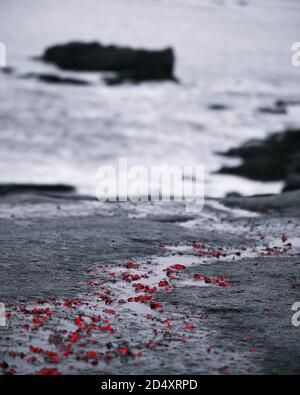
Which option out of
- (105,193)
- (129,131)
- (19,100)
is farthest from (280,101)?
(105,193)

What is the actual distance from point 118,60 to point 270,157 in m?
46.9

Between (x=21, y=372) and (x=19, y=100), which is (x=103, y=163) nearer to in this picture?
(x=19, y=100)

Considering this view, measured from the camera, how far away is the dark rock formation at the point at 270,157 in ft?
138

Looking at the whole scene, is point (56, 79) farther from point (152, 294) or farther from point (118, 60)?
point (152, 294)

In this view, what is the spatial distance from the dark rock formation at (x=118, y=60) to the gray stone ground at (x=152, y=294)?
60.8m

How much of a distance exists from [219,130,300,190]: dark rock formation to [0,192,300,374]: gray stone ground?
621 inches

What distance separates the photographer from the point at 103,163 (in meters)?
48.4

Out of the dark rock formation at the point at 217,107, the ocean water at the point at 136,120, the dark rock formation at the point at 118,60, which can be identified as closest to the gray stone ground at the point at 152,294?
the ocean water at the point at 136,120

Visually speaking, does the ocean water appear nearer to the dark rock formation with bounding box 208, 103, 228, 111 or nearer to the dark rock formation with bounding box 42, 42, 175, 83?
the dark rock formation with bounding box 208, 103, 228, 111

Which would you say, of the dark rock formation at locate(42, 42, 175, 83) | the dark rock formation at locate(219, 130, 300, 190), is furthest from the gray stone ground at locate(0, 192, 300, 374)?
the dark rock formation at locate(42, 42, 175, 83)

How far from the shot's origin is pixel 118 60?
85.7 m

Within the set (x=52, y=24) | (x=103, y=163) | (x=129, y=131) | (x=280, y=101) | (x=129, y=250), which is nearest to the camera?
(x=129, y=250)
